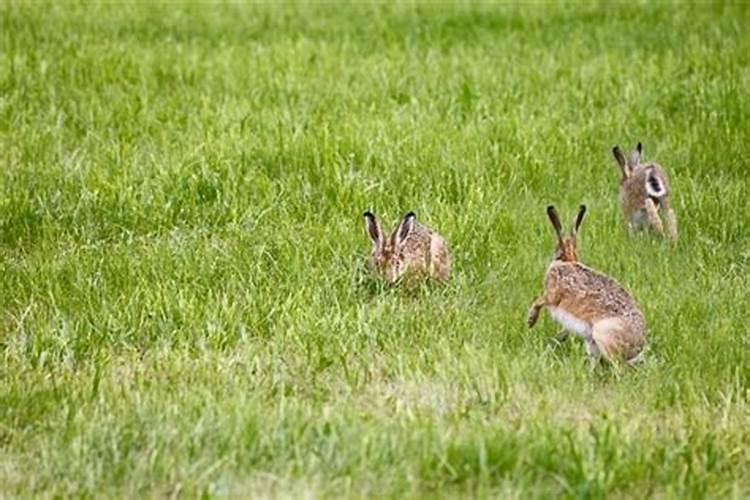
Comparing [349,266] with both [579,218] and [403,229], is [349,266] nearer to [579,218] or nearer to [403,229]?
[403,229]

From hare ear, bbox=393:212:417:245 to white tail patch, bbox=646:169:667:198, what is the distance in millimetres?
1523

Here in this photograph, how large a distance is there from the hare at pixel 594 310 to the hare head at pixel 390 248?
80 centimetres

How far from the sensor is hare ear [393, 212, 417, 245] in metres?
7.82

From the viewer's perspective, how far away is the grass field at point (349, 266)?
5.74 m

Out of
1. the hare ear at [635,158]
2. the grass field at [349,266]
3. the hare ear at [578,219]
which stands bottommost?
the grass field at [349,266]

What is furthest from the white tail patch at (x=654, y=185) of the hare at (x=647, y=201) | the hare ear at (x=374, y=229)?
the hare ear at (x=374, y=229)

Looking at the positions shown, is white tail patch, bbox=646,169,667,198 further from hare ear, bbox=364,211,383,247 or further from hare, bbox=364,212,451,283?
hare ear, bbox=364,211,383,247

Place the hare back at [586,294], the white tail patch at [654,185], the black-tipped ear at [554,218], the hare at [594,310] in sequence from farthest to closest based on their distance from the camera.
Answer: the white tail patch at [654,185] < the black-tipped ear at [554,218] < the hare back at [586,294] < the hare at [594,310]

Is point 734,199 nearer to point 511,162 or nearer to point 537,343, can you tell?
point 511,162

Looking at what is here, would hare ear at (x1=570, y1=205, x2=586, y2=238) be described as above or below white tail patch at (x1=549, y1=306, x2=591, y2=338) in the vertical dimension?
above

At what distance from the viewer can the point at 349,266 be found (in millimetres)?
8188

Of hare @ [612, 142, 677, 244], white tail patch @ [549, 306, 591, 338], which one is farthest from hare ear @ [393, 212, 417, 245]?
hare @ [612, 142, 677, 244]

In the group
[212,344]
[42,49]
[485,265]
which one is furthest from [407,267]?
[42,49]

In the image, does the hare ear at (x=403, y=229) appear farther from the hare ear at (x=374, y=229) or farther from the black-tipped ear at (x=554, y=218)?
the black-tipped ear at (x=554, y=218)
